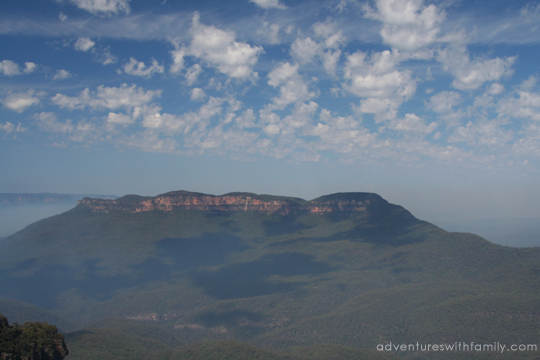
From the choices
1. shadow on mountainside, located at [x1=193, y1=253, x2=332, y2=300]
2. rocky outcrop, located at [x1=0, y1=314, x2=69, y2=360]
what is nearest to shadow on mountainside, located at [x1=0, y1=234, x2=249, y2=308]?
shadow on mountainside, located at [x1=193, y1=253, x2=332, y2=300]

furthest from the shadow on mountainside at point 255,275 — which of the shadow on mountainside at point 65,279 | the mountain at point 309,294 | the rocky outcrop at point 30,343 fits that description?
the rocky outcrop at point 30,343

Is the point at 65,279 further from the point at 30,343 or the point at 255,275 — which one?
the point at 30,343

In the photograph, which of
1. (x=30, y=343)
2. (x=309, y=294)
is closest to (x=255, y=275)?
(x=309, y=294)

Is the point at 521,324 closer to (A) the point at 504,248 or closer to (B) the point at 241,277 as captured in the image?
(A) the point at 504,248

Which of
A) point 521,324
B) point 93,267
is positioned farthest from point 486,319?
point 93,267

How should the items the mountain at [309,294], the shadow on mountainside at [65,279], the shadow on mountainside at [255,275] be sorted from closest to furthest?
the mountain at [309,294]
the shadow on mountainside at [255,275]
the shadow on mountainside at [65,279]

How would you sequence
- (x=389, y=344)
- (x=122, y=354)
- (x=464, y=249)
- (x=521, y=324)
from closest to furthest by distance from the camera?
(x=122, y=354) < (x=521, y=324) < (x=389, y=344) < (x=464, y=249)

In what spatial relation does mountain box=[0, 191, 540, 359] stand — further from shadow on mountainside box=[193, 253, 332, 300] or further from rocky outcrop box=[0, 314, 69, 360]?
rocky outcrop box=[0, 314, 69, 360]

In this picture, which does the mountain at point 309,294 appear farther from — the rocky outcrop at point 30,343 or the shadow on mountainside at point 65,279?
the rocky outcrop at point 30,343
